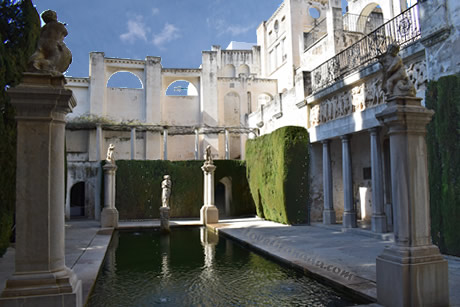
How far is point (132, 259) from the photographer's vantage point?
8992 millimetres

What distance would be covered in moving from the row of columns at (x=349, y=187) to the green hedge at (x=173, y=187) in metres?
7.51

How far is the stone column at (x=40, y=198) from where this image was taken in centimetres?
410

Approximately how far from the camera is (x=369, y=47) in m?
12.6

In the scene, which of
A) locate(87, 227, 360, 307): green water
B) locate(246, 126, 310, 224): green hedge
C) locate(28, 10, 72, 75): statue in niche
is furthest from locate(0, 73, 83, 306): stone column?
locate(246, 126, 310, 224): green hedge

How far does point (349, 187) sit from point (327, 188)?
1.63 m

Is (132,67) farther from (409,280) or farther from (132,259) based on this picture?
(409,280)

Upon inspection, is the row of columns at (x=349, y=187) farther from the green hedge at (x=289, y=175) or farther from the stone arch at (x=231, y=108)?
the stone arch at (x=231, y=108)

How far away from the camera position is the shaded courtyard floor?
596cm

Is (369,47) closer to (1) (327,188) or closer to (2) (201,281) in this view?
(1) (327,188)

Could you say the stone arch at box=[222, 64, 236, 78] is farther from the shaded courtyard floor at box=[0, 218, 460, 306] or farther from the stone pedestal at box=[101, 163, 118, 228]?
the shaded courtyard floor at box=[0, 218, 460, 306]

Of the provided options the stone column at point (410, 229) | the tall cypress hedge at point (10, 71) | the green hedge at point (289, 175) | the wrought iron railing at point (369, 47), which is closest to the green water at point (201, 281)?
A: the stone column at point (410, 229)

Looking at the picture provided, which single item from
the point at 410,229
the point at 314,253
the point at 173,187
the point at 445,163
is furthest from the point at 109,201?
the point at 410,229

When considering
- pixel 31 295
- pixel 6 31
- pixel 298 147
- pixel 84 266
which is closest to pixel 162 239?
pixel 84 266

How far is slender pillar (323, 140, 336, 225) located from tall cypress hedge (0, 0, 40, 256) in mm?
10635
